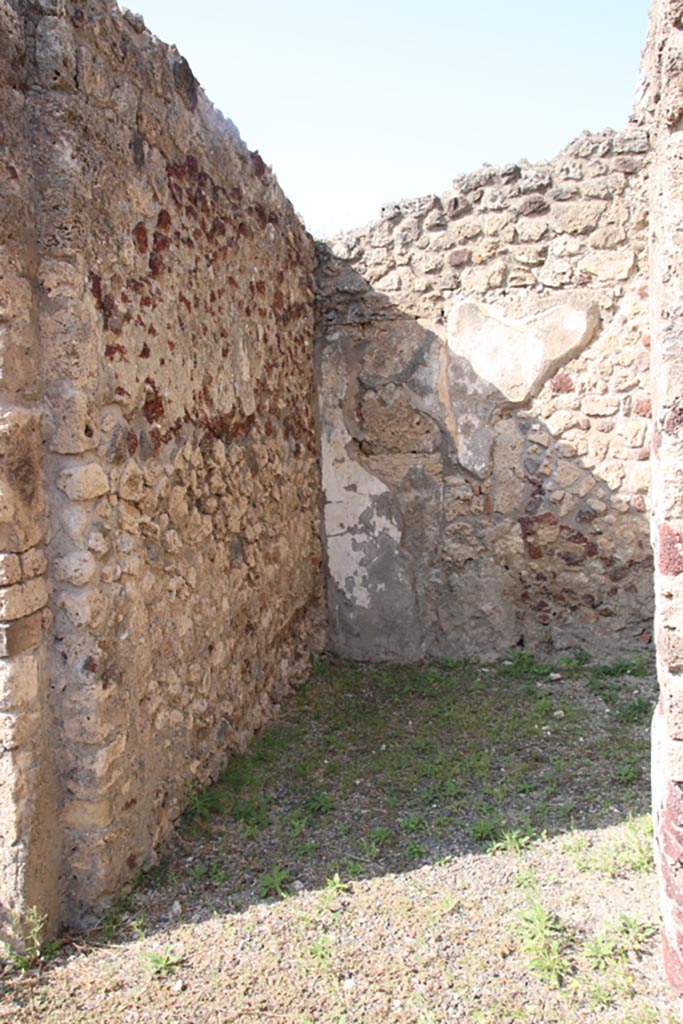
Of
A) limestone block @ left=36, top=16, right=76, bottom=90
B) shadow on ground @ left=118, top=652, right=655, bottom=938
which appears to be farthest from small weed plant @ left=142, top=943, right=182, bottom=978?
limestone block @ left=36, top=16, right=76, bottom=90

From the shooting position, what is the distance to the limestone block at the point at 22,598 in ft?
6.54

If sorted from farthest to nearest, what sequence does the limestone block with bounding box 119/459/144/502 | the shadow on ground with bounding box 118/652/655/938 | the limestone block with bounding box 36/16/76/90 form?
the shadow on ground with bounding box 118/652/655/938, the limestone block with bounding box 119/459/144/502, the limestone block with bounding box 36/16/76/90

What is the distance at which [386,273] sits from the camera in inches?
169

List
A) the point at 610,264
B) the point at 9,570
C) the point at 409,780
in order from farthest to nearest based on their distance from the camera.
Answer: the point at 610,264, the point at 409,780, the point at 9,570

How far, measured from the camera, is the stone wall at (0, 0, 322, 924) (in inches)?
81.9

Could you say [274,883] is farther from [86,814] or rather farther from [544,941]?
[544,941]

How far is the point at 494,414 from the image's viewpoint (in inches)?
164

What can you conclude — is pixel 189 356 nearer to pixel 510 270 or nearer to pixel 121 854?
pixel 121 854

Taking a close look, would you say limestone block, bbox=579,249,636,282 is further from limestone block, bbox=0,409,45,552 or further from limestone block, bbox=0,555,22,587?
limestone block, bbox=0,555,22,587

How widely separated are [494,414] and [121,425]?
2403 mm

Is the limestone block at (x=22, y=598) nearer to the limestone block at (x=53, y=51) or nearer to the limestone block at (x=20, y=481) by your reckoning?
the limestone block at (x=20, y=481)

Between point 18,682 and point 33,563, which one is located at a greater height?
point 33,563

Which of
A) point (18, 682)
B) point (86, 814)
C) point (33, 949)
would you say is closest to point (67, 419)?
point (18, 682)

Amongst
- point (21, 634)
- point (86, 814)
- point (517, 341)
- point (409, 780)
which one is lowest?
point (409, 780)
